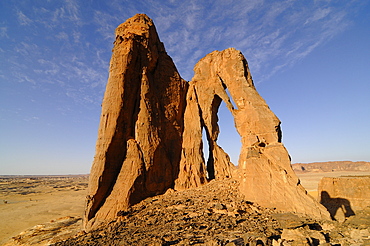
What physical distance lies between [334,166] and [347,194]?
4430 inches

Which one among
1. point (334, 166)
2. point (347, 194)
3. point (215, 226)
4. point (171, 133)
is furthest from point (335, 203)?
point (334, 166)

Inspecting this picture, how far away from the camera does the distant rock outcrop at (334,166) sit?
91.9m

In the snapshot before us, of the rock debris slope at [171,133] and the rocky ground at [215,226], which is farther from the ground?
the rock debris slope at [171,133]

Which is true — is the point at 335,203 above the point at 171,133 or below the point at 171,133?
below

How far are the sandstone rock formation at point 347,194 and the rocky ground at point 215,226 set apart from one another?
263 centimetres

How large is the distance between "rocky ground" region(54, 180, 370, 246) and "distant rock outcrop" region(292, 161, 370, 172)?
10574cm

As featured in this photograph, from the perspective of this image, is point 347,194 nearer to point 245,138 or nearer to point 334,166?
point 245,138

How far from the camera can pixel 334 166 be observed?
10525 cm

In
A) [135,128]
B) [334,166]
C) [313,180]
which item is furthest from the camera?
[334,166]

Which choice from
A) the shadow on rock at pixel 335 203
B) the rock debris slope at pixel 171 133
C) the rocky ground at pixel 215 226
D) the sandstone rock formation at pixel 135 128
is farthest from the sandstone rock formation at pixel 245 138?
the shadow on rock at pixel 335 203

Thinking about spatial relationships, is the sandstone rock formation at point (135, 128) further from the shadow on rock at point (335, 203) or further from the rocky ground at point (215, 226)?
the shadow on rock at point (335, 203)

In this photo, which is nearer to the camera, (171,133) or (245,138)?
(245,138)

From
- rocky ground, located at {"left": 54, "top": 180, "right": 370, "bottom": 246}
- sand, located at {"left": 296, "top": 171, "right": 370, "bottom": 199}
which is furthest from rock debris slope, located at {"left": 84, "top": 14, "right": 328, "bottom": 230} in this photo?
sand, located at {"left": 296, "top": 171, "right": 370, "bottom": 199}

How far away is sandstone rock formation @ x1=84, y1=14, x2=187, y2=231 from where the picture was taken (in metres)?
11.8
